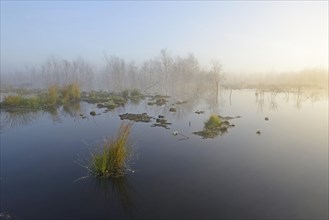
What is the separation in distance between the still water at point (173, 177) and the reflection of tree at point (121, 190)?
2 centimetres

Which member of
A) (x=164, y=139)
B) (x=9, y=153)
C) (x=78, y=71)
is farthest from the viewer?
(x=78, y=71)

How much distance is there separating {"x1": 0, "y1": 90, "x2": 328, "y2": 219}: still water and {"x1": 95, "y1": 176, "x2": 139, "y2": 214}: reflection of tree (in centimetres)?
2

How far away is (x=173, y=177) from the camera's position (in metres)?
7.22

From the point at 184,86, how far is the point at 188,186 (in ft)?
165

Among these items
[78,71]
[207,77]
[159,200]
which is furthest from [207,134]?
[78,71]

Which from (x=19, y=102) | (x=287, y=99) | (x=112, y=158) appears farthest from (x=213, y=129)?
(x=287, y=99)

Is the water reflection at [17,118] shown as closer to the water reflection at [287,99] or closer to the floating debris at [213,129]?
the floating debris at [213,129]

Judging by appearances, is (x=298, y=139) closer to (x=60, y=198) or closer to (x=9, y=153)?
(x=60, y=198)

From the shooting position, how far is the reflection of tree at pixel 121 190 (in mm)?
5788

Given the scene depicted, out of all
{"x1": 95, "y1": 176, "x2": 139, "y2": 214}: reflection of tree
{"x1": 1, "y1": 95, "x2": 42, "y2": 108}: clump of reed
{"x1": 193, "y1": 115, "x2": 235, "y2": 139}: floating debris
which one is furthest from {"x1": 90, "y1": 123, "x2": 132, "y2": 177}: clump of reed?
{"x1": 1, "y1": 95, "x2": 42, "y2": 108}: clump of reed

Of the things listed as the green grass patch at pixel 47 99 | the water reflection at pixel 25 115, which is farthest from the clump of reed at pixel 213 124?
the green grass patch at pixel 47 99

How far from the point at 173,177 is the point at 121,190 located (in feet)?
4.59

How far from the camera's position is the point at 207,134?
12.3 metres

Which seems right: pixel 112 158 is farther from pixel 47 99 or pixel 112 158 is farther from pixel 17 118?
pixel 47 99
